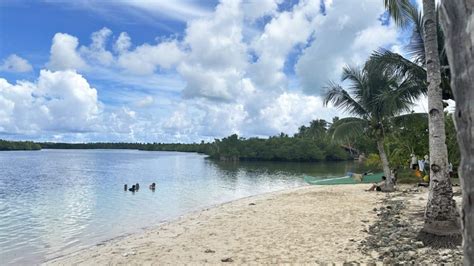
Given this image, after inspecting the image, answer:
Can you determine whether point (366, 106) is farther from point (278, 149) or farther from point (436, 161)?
point (278, 149)

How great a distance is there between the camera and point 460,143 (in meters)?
1.58

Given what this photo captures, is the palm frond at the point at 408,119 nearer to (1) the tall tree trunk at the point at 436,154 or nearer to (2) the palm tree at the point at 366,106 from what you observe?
(2) the palm tree at the point at 366,106

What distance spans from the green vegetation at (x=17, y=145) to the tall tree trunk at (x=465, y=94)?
6687 inches

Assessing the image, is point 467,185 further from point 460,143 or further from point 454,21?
point 454,21

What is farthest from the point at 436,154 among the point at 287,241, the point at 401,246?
the point at 287,241

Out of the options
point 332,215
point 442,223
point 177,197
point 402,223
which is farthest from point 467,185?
point 177,197

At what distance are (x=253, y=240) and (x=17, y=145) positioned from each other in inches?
6883

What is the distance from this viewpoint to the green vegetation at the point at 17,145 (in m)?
148

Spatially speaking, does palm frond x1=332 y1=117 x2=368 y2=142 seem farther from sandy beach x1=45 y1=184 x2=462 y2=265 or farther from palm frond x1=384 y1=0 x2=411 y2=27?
palm frond x1=384 y1=0 x2=411 y2=27

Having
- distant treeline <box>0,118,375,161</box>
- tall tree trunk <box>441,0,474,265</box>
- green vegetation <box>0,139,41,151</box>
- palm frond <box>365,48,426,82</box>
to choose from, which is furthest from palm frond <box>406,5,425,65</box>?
green vegetation <box>0,139,41,151</box>

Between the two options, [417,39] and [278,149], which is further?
[278,149]

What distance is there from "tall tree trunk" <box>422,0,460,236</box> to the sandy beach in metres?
0.65

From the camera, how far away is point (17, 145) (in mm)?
157250

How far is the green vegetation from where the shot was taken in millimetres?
148500
